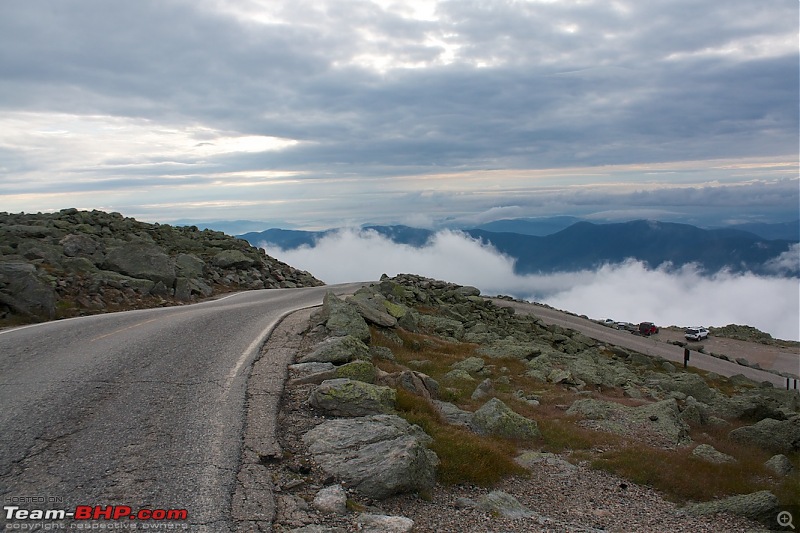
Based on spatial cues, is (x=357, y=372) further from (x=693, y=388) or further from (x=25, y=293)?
(x=693, y=388)

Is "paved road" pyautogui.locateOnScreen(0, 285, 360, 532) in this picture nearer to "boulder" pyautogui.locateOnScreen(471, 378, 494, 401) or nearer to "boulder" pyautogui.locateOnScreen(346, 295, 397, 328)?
"boulder" pyautogui.locateOnScreen(346, 295, 397, 328)

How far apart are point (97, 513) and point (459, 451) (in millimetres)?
5721

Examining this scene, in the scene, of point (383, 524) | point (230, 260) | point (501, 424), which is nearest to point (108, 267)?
point (230, 260)

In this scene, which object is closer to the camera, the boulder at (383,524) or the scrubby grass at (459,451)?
the boulder at (383,524)

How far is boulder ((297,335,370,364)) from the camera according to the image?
521 inches

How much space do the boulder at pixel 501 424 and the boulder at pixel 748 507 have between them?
3903 mm

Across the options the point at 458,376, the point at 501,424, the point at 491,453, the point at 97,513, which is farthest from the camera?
the point at 458,376

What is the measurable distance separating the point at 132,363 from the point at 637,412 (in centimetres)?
1411

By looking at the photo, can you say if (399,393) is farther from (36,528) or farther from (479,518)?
(36,528)

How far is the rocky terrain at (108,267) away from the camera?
69.2 ft

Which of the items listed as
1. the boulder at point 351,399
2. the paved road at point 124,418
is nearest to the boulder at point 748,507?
the boulder at point 351,399

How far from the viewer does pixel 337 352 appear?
13.4 m

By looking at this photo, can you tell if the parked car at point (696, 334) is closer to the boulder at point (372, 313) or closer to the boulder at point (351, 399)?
the boulder at point (372, 313)

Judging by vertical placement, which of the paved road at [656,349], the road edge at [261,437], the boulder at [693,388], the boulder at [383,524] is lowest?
the paved road at [656,349]
